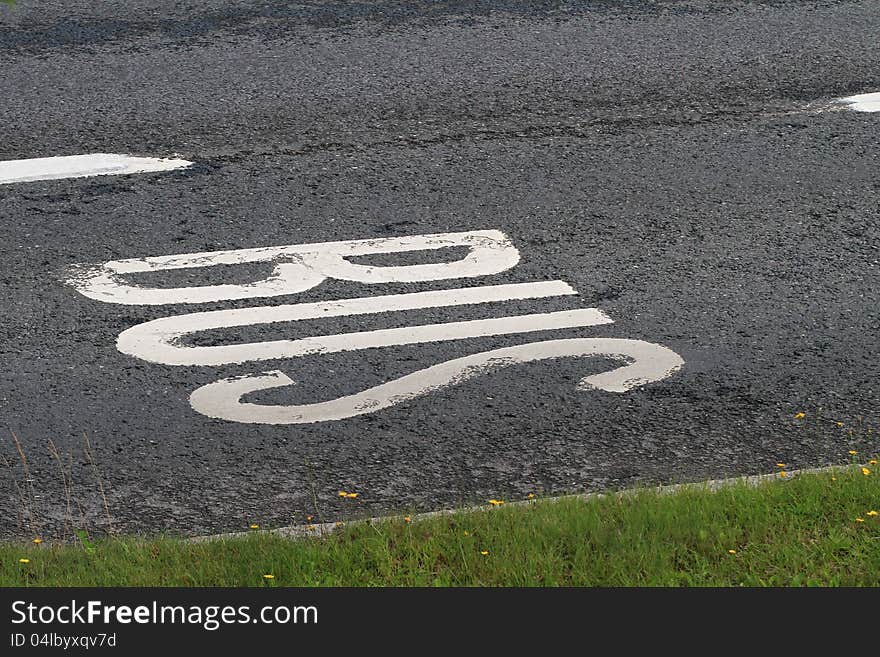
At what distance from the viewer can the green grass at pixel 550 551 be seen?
400 cm

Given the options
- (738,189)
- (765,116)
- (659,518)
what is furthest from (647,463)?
(765,116)

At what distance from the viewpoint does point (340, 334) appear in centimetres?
576

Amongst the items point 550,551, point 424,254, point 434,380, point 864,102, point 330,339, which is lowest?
point 550,551

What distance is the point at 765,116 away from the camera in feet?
27.1

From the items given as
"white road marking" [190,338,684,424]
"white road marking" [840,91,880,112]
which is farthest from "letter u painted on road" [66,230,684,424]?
"white road marking" [840,91,880,112]

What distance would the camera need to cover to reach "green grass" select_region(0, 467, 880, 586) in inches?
157

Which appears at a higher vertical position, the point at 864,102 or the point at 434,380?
the point at 864,102

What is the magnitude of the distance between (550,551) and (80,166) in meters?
4.37

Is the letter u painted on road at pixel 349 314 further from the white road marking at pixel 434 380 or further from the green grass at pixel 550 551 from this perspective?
the green grass at pixel 550 551

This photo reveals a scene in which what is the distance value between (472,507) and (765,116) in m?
4.62

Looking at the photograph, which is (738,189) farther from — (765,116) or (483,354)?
(483,354)

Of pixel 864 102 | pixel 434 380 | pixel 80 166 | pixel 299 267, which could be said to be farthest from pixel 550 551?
pixel 864 102

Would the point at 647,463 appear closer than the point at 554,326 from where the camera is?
Yes

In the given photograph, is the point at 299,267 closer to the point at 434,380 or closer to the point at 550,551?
the point at 434,380
